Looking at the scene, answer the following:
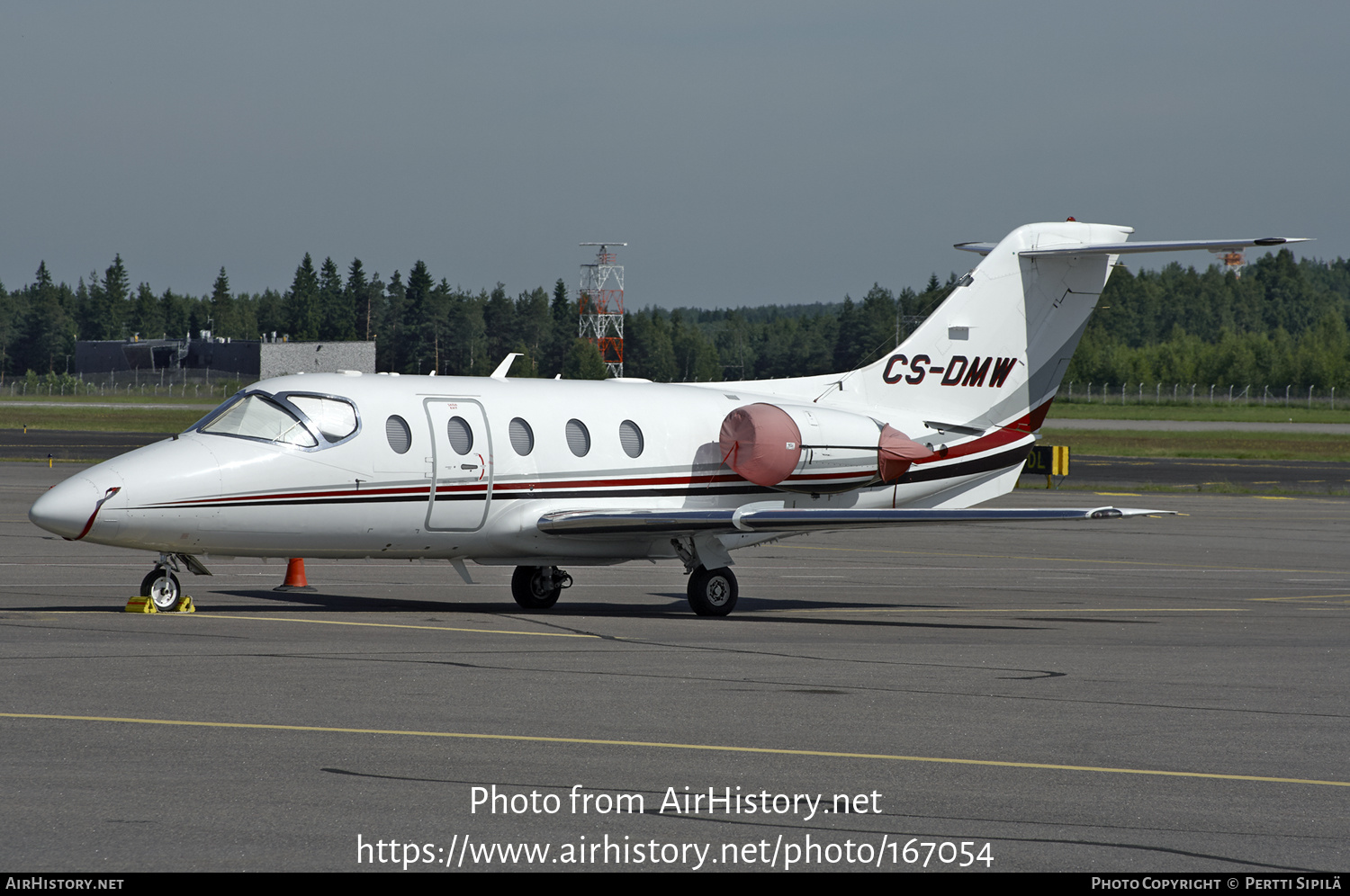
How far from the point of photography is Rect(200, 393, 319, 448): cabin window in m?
17.1

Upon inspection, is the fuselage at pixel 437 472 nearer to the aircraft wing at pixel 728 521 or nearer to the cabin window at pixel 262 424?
the cabin window at pixel 262 424

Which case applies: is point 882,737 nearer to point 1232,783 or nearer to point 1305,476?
point 1232,783

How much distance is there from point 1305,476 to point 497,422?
140 ft

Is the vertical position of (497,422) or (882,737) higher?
(497,422)

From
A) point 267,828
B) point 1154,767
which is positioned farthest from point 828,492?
point 267,828

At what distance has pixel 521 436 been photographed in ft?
60.8

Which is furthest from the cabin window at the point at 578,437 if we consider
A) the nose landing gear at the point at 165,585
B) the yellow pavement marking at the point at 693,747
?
the yellow pavement marking at the point at 693,747

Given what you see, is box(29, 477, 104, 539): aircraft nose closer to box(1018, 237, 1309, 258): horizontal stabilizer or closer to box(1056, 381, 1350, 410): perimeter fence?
box(1018, 237, 1309, 258): horizontal stabilizer

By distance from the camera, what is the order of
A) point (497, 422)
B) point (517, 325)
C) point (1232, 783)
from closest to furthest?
point (1232, 783), point (497, 422), point (517, 325)

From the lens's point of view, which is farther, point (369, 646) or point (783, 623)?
point (783, 623)

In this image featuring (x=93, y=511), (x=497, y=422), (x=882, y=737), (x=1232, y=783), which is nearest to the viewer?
(x=1232, y=783)

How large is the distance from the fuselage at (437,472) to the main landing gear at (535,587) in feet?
1.50

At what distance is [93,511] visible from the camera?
15539 mm

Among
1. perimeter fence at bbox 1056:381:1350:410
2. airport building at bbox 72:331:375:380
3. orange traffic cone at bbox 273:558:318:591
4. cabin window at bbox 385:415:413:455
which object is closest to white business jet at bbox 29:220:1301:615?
cabin window at bbox 385:415:413:455
